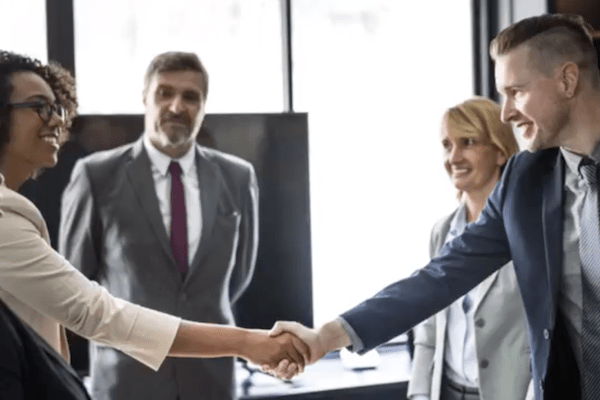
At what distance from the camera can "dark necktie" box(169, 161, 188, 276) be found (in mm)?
3004

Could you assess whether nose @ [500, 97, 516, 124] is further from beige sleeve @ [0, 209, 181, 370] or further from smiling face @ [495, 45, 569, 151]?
beige sleeve @ [0, 209, 181, 370]

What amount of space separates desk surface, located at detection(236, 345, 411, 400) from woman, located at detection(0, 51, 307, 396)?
3.27 feet

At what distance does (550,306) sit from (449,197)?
226cm

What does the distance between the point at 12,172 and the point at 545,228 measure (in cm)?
131

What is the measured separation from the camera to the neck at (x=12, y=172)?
1.95 m

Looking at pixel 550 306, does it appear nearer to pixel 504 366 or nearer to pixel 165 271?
pixel 504 366

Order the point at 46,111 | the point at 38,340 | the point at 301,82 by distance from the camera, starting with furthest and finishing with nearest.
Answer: the point at 301,82
the point at 46,111
the point at 38,340

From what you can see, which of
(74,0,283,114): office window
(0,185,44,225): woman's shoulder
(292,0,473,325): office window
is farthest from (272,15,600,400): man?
(74,0,283,114): office window

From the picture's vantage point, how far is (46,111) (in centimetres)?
202

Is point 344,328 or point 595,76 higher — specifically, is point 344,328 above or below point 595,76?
below

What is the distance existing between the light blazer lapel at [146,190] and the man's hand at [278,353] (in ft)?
2.02

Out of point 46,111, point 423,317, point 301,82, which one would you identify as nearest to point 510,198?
point 423,317

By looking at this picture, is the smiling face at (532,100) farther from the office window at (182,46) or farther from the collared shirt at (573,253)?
the office window at (182,46)

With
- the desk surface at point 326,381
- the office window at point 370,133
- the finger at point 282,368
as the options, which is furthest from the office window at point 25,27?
the finger at point 282,368
